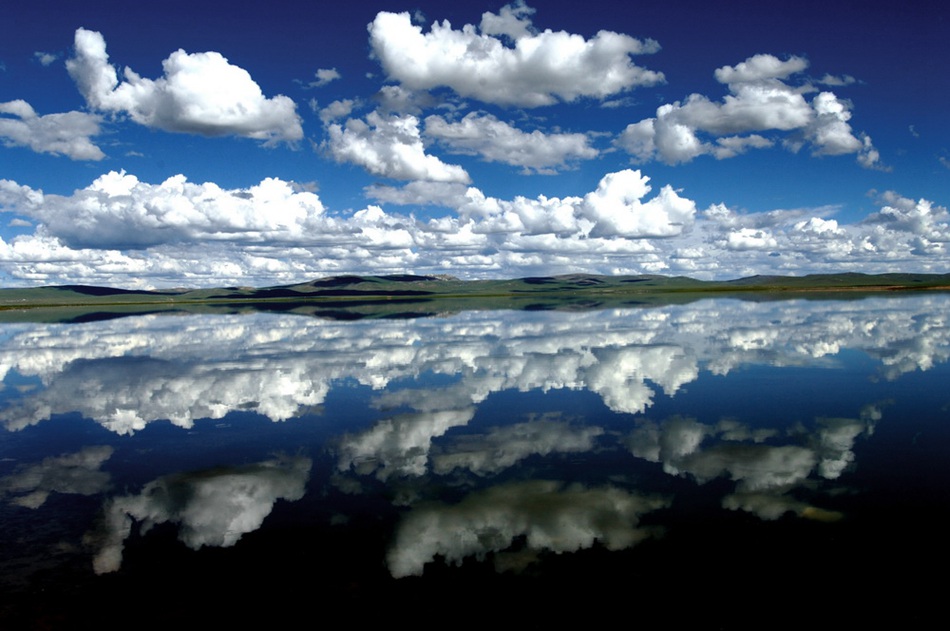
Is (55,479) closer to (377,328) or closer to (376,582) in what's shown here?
(376,582)

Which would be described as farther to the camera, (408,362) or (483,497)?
(408,362)

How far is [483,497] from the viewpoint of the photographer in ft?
58.3

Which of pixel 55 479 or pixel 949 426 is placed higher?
pixel 949 426

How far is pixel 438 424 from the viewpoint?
26.7 metres

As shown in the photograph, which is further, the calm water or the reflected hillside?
the reflected hillside

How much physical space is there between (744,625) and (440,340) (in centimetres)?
5219

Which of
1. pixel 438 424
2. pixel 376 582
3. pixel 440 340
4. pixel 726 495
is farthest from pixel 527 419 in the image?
pixel 440 340

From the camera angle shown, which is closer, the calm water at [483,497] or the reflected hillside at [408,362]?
the calm water at [483,497]

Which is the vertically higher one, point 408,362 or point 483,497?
point 483,497

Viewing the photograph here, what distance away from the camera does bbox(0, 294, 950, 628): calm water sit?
12.4 metres

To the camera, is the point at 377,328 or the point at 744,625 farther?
the point at 377,328

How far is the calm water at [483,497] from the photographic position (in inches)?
487

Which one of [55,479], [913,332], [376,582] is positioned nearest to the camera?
[376,582]

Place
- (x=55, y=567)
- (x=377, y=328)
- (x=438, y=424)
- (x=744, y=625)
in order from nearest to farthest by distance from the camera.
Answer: (x=744, y=625) < (x=55, y=567) < (x=438, y=424) < (x=377, y=328)
